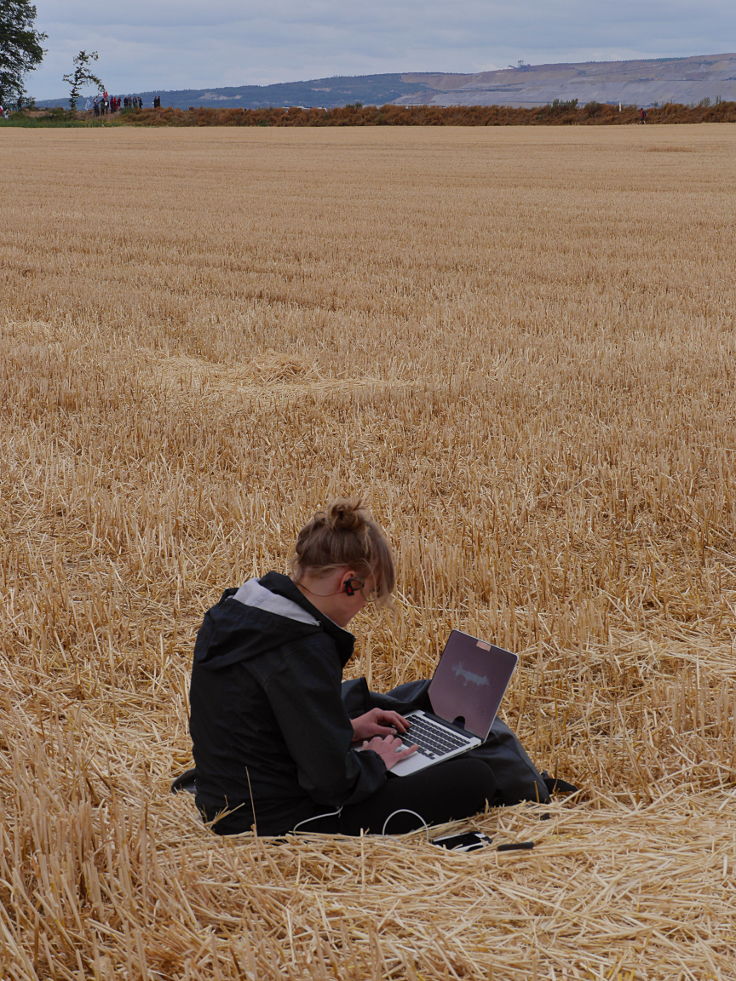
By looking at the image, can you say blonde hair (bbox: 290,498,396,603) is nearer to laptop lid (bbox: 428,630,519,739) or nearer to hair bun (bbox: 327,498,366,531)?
hair bun (bbox: 327,498,366,531)

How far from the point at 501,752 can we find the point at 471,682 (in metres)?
0.27

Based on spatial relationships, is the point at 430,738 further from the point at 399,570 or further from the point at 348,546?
the point at 399,570

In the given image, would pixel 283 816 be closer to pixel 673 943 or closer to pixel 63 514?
pixel 673 943

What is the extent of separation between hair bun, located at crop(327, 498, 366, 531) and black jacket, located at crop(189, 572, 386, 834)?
217 millimetres

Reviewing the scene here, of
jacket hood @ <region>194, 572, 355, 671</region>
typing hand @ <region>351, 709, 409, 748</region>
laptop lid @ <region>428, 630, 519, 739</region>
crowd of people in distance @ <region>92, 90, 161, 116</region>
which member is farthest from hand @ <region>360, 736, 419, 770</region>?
crowd of people in distance @ <region>92, 90, 161, 116</region>

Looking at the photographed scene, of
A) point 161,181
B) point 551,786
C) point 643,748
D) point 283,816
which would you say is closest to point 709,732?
point 643,748

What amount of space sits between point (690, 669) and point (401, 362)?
540 centimetres

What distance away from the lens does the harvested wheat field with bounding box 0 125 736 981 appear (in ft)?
8.77

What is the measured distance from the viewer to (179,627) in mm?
4777

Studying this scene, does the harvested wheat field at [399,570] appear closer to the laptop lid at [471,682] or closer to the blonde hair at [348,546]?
the laptop lid at [471,682]

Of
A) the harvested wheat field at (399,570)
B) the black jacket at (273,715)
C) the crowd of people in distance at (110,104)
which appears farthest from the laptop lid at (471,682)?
the crowd of people in distance at (110,104)

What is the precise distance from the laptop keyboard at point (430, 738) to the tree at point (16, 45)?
312ft

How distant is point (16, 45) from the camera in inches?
3546

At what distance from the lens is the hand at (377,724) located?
3.46 metres
